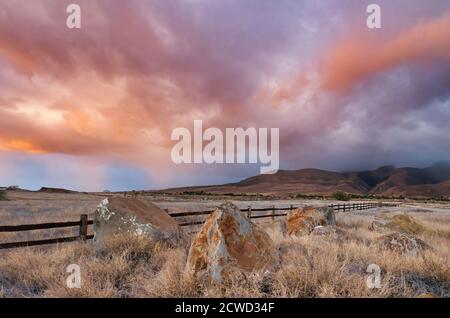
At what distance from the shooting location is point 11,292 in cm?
539

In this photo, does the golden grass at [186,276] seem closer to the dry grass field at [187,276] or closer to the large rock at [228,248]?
the dry grass field at [187,276]

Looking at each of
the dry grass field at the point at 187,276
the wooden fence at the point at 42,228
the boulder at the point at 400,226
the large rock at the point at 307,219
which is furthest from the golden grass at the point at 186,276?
the boulder at the point at 400,226

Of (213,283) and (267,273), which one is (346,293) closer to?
(267,273)

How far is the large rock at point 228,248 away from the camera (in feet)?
17.6

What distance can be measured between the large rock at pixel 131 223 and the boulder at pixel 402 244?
214 inches

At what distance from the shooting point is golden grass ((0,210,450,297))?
4.79 m

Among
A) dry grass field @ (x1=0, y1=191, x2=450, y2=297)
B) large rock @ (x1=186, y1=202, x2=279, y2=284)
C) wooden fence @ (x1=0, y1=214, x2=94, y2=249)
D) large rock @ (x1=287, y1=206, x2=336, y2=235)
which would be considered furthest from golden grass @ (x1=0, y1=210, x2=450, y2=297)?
large rock @ (x1=287, y1=206, x2=336, y2=235)

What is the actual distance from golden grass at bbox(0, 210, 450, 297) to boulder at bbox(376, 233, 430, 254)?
4.86ft

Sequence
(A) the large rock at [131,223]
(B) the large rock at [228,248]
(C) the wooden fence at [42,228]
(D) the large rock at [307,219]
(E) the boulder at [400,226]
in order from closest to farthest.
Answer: (B) the large rock at [228,248]
(C) the wooden fence at [42,228]
(A) the large rock at [131,223]
(D) the large rock at [307,219]
(E) the boulder at [400,226]

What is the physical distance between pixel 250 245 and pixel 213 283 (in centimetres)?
116

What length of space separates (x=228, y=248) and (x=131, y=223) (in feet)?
13.2

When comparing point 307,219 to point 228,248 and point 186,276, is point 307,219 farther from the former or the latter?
point 186,276

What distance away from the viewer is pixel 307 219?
13.0 metres
